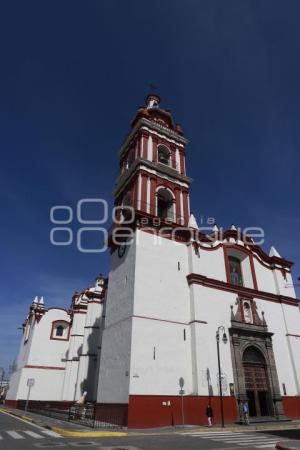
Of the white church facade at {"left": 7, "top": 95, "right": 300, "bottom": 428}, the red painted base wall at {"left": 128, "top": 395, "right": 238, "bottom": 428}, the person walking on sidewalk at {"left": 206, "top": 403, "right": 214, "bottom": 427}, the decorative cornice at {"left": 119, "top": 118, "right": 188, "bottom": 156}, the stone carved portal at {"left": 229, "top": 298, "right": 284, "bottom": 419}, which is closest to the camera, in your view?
the red painted base wall at {"left": 128, "top": 395, "right": 238, "bottom": 428}

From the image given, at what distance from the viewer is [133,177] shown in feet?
94.6

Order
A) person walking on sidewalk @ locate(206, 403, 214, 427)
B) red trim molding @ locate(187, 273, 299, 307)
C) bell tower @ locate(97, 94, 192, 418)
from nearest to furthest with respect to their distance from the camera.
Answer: person walking on sidewalk @ locate(206, 403, 214, 427) → bell tower @ locate(97, 94, 192, 418) → red trim molding @ locate(187, 273, 299, 307)

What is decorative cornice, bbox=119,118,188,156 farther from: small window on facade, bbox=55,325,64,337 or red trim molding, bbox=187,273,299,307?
small window on facade, bbox=55,325,64,337

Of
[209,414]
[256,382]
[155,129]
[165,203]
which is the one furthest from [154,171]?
[209,414]

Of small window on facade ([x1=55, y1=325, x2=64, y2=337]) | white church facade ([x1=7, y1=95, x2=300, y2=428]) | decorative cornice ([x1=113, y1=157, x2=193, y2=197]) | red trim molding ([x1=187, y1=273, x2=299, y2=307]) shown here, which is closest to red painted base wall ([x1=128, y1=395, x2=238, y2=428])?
white church facade ([x1=7, y1=95, x2=300, y2=428])

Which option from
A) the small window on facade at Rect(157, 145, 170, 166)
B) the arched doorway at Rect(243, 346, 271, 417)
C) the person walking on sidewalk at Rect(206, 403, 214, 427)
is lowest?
the person walking on sidewalk at Rect(206, 403, 214, 427)

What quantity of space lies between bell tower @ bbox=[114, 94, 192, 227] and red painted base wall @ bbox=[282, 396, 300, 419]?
15227 mm

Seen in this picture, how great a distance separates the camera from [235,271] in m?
Answer: 28.5

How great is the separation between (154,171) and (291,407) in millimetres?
21368

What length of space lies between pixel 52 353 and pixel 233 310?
26955mm

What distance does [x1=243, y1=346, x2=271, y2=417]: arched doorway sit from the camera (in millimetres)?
22547

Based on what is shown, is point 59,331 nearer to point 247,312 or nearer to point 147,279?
point 147,279

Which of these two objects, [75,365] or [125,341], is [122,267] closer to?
[125,341]

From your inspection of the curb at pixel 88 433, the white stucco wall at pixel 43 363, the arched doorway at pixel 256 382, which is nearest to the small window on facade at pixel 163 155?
the arched doorway at pixel 256 382
